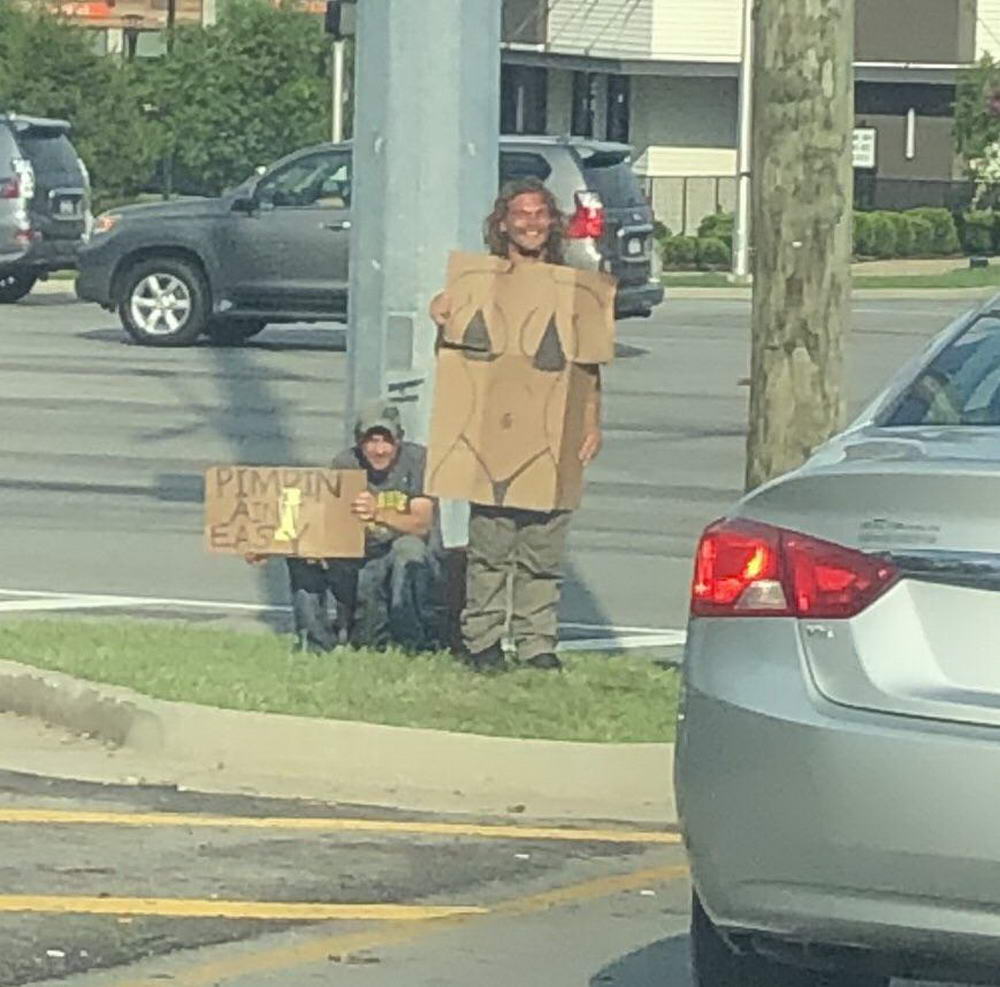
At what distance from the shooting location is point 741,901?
5.27m

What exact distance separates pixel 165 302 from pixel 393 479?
51.0 ft

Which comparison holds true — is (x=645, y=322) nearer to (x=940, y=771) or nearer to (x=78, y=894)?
(x=78, y=894)

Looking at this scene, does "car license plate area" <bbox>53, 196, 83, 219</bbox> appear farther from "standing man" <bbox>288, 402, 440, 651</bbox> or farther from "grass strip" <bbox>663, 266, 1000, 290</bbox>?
"standing man" <bbox>288, 402, 440, 651</bbox>

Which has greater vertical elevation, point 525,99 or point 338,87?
point 525,99

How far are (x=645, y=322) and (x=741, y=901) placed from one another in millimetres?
25361

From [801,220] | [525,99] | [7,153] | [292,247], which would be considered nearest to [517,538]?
[801,220]

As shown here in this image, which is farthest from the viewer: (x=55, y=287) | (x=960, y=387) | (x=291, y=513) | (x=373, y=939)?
(x=55, y=287)

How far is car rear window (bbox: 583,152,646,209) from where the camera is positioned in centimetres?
2572

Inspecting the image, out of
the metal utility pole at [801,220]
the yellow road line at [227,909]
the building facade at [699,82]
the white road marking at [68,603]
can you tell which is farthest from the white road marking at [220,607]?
the building facade at [699,82]

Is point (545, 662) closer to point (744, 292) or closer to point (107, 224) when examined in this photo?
point (107, 224)

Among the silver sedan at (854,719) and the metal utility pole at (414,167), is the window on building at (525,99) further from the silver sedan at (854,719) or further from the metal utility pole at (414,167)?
the silver sedan at (854,719)

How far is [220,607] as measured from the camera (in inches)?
500

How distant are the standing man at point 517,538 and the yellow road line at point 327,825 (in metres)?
1.69

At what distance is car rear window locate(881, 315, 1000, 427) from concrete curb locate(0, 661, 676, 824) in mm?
2575
